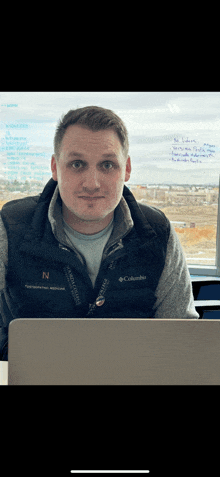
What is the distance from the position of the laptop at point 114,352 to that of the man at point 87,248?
547mm

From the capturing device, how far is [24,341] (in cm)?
61

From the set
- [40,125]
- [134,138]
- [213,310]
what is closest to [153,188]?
[134,138]

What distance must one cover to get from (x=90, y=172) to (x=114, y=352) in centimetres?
66

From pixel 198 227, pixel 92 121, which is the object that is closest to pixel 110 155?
pixel 92 121

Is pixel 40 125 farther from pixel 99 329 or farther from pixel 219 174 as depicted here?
pixel 99 329

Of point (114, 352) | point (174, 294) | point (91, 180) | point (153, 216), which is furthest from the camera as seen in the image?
point (153, 216)

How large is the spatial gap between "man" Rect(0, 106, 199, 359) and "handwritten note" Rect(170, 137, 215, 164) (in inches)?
86.3

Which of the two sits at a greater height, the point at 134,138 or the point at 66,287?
the point at 134,138

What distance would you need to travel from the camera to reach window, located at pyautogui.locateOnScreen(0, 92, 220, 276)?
3344mm

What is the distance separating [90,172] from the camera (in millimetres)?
1167

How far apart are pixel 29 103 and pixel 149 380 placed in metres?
3.14

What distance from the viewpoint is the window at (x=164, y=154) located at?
3344mm

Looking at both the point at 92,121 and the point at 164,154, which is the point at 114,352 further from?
the point at 164,154

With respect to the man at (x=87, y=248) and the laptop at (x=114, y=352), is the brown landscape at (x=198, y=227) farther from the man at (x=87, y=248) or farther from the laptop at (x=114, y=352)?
the laptop at (x=114, y=352)
